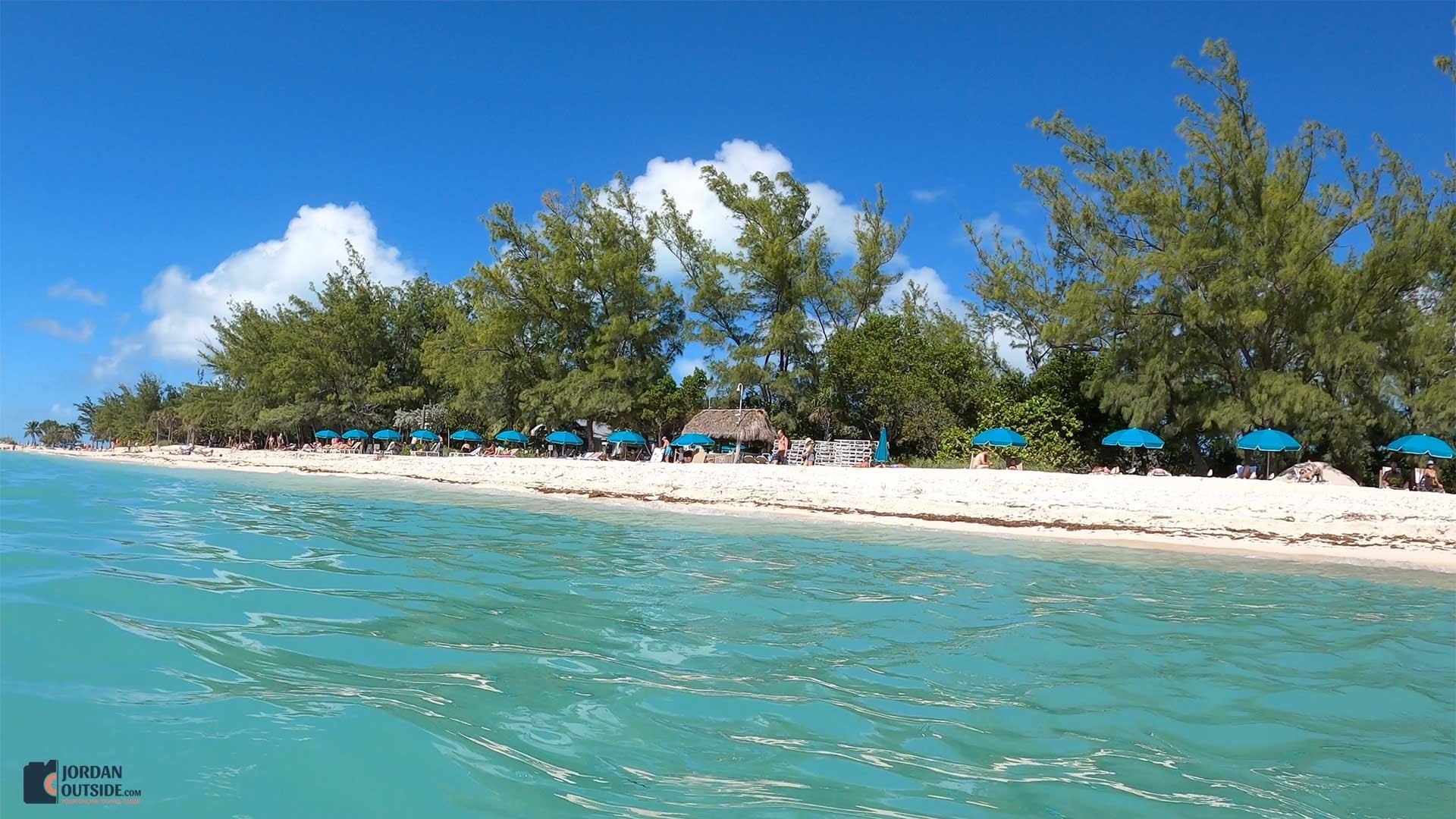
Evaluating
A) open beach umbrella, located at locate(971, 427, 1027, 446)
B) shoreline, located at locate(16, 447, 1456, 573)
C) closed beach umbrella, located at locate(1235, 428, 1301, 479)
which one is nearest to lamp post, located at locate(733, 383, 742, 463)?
shoreline, located at locate(16, 447, 1456, 573)

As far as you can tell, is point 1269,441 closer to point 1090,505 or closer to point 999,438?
point 999,438

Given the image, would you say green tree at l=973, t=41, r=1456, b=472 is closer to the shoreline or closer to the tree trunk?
the tree trunk

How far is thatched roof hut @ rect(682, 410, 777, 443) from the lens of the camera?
31594 mm

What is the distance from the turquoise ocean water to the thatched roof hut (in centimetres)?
2265

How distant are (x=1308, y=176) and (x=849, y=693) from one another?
27958mm

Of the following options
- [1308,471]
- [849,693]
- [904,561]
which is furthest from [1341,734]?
[1308,471]

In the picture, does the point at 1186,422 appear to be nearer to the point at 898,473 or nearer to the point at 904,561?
the point at 898,473

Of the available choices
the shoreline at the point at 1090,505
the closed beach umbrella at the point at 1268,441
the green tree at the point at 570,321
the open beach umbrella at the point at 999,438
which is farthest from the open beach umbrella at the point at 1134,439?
the green tree at the point at 570,321

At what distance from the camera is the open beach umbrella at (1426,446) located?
19.5 meters

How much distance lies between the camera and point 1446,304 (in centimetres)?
2275

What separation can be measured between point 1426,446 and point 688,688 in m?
23.8

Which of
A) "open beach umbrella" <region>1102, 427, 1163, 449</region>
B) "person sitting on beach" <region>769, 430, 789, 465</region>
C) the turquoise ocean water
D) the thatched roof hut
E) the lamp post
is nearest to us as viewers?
the turquoise ocean water

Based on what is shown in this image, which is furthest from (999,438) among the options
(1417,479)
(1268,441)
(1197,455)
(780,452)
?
(1417,479)

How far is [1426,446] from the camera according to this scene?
19672 millimetres
